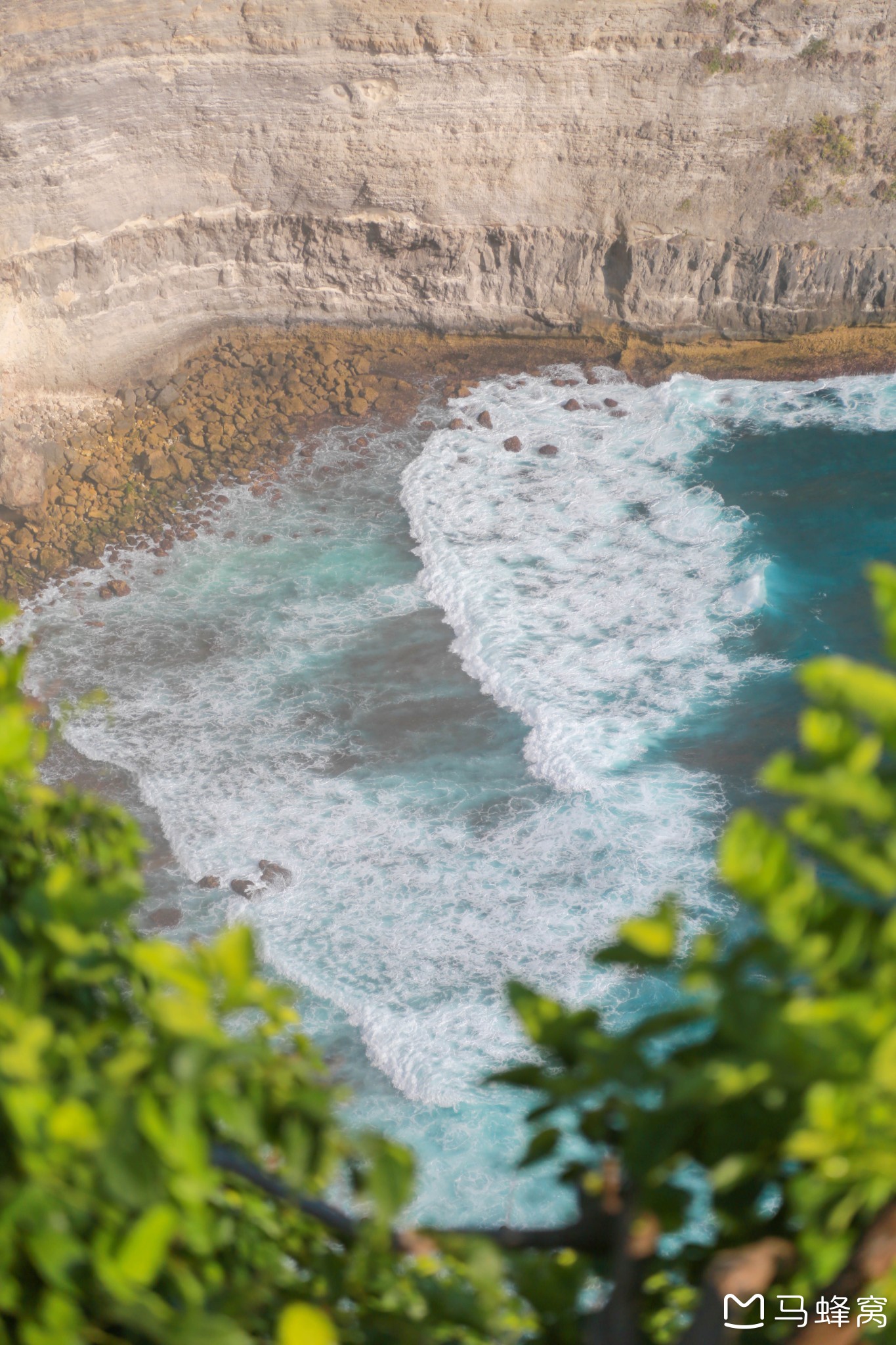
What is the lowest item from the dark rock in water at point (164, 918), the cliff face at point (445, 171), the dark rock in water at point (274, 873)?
the dark rock in water at point (164, 918)

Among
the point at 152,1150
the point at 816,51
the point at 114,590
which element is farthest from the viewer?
the point at 816,51

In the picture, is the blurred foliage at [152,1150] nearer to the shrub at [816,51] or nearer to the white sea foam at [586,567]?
the white sea foam at [586,567]

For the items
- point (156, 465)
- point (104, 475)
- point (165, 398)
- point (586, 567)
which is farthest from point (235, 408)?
point (586, 567)

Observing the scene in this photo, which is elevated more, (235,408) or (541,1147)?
(541,1147)

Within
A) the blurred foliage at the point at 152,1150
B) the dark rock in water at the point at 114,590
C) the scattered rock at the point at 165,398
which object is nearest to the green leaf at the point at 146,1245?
the blurred foliage at the point at 152,1150

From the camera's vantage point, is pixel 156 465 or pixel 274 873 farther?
pixel 156 465

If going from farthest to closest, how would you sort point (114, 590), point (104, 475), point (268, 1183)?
1. point (104, 475)
2. point (114, 590)
3. point (268, 1183)

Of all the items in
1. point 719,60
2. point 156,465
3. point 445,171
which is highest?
point 719,60

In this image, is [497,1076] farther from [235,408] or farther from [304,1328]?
[235,408]
